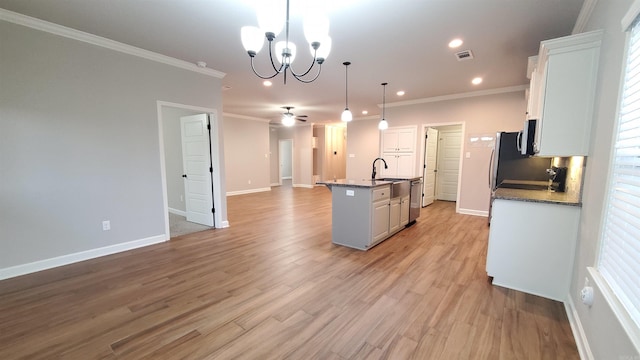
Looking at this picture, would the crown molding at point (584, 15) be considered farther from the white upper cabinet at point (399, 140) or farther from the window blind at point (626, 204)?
the white upper cabinet at point (399, 140)

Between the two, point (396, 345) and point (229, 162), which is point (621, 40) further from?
point (229, 162)

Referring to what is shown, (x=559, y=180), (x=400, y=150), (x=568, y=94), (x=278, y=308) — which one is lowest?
(x=278, y=308)

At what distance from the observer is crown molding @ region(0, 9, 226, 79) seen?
8.74 feet

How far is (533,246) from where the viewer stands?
7.89 ft

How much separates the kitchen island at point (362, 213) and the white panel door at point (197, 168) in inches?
94.6

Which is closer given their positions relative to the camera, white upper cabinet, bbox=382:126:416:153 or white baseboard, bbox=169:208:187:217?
white baseboard, bbox=169:208:187:217

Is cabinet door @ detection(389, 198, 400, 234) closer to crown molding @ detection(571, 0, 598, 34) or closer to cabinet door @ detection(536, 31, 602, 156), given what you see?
cabinet door @ detection(536, 31, 602, 156)

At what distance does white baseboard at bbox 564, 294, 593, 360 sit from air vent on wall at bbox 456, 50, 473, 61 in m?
3.04

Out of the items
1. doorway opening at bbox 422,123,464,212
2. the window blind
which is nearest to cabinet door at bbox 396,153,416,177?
doorway opening at bbox 422,123,464,212

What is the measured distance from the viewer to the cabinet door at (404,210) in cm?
442

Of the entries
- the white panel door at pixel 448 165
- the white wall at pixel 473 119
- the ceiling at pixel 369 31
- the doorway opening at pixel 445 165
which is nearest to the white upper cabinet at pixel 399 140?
the white wall at pixel 473 119

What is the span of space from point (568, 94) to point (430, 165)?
4.74 metres

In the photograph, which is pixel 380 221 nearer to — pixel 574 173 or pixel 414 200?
pixel 414 200

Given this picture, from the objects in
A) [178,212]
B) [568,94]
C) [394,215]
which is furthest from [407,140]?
[178,212]
